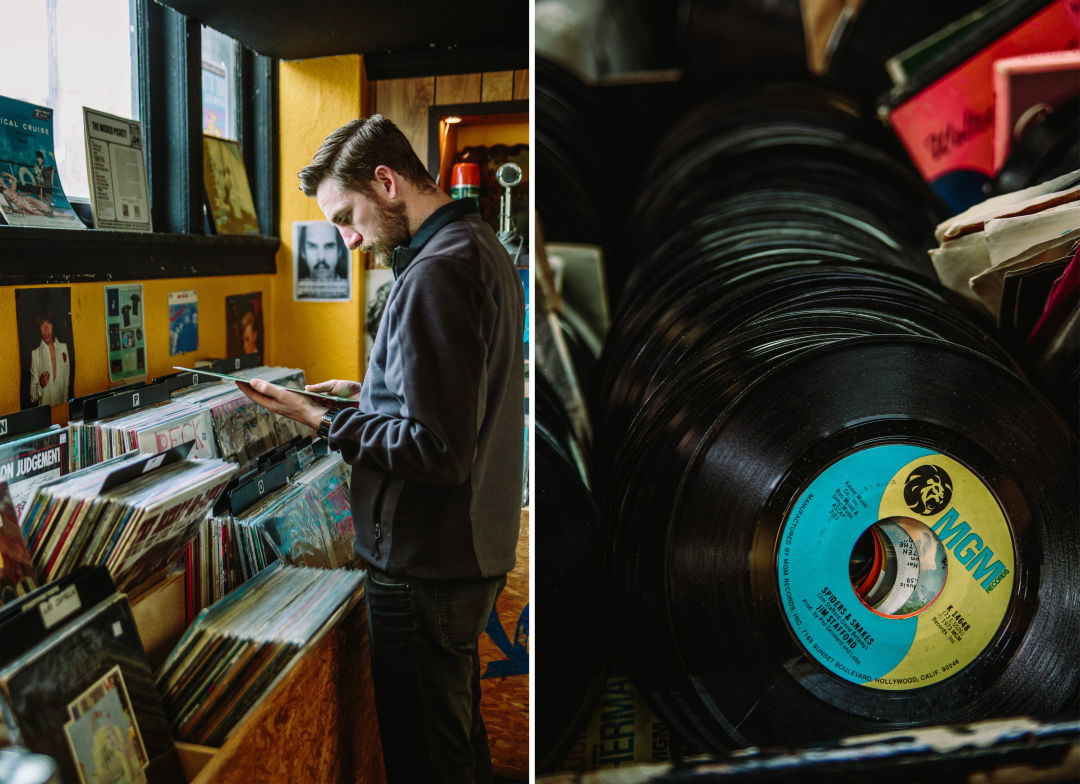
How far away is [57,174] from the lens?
2.86ft

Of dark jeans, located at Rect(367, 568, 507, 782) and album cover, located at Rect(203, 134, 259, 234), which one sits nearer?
album cover, located at Rect(203, 134, 259, 234)

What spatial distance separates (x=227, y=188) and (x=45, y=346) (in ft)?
1.05

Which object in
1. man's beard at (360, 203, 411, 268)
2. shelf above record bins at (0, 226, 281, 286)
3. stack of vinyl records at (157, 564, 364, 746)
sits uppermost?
man's beard at (360, 203, 411, 268)

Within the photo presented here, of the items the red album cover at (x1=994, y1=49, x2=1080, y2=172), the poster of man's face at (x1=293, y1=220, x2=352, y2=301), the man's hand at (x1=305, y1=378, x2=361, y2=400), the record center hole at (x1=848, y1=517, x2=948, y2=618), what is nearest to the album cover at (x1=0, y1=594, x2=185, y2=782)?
the man's hand at (x1=305, y1=378, x2=361, y2=400)

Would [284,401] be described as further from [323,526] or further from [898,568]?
[898,568]

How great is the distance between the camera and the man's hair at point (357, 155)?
0.98 meters

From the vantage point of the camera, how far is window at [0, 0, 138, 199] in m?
0.79

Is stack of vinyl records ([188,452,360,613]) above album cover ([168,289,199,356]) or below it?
below

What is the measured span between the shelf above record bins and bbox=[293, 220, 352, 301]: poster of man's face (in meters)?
0.04

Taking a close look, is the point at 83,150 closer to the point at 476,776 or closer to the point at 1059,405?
the point at 476,776

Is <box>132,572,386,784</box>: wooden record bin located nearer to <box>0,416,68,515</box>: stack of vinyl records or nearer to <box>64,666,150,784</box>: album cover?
<box>64,666,150,784</box>: album cover

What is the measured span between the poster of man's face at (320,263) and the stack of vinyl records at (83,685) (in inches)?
19.2

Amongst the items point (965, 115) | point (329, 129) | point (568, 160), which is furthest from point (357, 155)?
point (965, 115)

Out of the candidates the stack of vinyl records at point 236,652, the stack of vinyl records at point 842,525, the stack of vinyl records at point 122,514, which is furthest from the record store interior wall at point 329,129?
the stack of vinyl records at point 842,525
